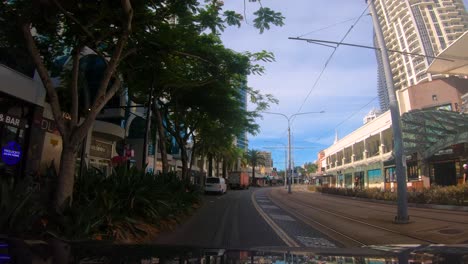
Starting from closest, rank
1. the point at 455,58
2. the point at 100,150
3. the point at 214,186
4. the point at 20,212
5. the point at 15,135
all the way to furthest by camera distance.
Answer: the point at 20,212 → the point at 15,135 → the point at 100,150 → the point at 455,58 → the point at 214,186

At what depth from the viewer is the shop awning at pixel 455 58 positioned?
33.4 metres

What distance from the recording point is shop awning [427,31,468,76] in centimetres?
3338

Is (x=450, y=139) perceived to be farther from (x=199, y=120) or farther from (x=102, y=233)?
(x=102, y=233)

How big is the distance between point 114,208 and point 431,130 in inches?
1190

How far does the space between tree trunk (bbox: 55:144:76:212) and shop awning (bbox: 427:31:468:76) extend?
30293 millimetres

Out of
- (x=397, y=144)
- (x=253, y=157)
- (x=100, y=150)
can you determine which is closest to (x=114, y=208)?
(x=397, y=144)

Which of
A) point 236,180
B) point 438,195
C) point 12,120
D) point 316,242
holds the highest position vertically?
point 12,120

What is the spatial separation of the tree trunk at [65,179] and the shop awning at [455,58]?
99.4 ft

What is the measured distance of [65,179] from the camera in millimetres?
9250

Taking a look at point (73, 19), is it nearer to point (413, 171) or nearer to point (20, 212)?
point (20, 212)

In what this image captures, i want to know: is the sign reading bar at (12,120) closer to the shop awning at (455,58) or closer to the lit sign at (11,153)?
the lit sign at (11,153)

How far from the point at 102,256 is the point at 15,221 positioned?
4232mm

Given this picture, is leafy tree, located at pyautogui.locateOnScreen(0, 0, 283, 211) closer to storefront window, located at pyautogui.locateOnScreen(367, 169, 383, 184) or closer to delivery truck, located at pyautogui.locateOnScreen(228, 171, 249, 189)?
storefront window, located at pyautogui.locateOnScreen(367, 169, 383, 184)

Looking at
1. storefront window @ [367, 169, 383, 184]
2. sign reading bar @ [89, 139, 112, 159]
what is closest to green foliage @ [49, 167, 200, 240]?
sign reading bar @ [89, 139, 112, 159]
